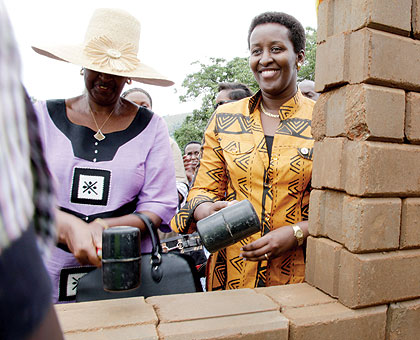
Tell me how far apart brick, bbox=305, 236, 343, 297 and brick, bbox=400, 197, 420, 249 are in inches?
10.6

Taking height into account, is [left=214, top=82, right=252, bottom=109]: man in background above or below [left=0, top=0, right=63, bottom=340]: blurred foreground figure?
above

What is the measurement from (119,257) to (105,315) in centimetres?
22

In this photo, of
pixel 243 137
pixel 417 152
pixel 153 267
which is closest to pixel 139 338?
pixel 153 267

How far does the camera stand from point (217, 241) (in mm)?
1718

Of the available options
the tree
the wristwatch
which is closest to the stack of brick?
the wristwatch

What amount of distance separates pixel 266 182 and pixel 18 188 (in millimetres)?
1593

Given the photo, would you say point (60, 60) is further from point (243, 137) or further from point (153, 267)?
point (153, 267)

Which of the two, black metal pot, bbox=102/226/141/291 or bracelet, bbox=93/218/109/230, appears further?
bracelet, bbox=93/218/109/230

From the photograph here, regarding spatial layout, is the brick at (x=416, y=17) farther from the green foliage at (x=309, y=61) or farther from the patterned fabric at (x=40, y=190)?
the green foliage at (x=309, y=61)

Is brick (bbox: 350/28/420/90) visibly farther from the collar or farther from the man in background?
the man in background

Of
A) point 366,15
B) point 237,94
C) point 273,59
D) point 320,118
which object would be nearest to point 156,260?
point 320,118

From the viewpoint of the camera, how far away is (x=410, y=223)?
1.61 metres

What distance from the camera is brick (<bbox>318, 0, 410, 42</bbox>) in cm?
147

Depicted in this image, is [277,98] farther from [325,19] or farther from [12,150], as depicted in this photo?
[12,150]
